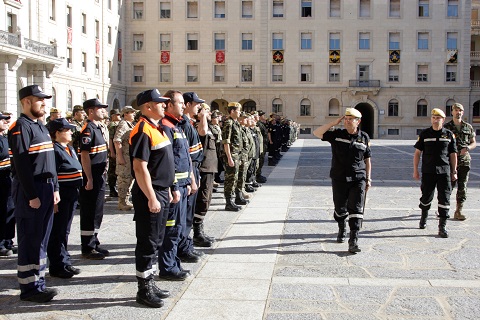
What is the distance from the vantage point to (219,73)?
5475 centimetres

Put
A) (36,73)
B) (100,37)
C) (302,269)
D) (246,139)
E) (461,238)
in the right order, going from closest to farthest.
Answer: (302,269)
(461,238)
(246,139)
(36,73)
(100,37)

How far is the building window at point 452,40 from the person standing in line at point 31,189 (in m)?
53.9

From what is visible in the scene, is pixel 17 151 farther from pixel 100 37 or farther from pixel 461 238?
pixel 100 37

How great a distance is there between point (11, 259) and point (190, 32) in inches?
1937

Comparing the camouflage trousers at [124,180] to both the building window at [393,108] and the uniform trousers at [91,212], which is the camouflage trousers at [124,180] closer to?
the uniform trousers at [91,212]

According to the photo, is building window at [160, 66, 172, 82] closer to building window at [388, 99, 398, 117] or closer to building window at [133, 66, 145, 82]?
building window at [133, 66, 145, 82]

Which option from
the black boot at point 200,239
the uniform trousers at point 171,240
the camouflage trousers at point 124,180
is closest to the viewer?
the uniform trousers at point 171,240

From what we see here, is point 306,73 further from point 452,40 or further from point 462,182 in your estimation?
point 462,182

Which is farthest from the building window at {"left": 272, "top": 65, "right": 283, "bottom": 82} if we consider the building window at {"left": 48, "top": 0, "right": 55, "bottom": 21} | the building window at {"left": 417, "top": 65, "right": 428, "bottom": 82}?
the building window at {"left": 48, "top": 0, "right": 55, "bottom": 21}

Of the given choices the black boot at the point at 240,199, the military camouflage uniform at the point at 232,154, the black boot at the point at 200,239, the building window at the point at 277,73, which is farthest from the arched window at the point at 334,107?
the black boot at the point at 200,239

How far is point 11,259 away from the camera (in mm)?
6859

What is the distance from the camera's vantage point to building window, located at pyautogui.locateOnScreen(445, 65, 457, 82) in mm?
53719

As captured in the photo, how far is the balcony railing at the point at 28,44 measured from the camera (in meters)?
30.5

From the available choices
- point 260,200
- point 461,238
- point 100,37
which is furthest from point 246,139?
point 100,37
